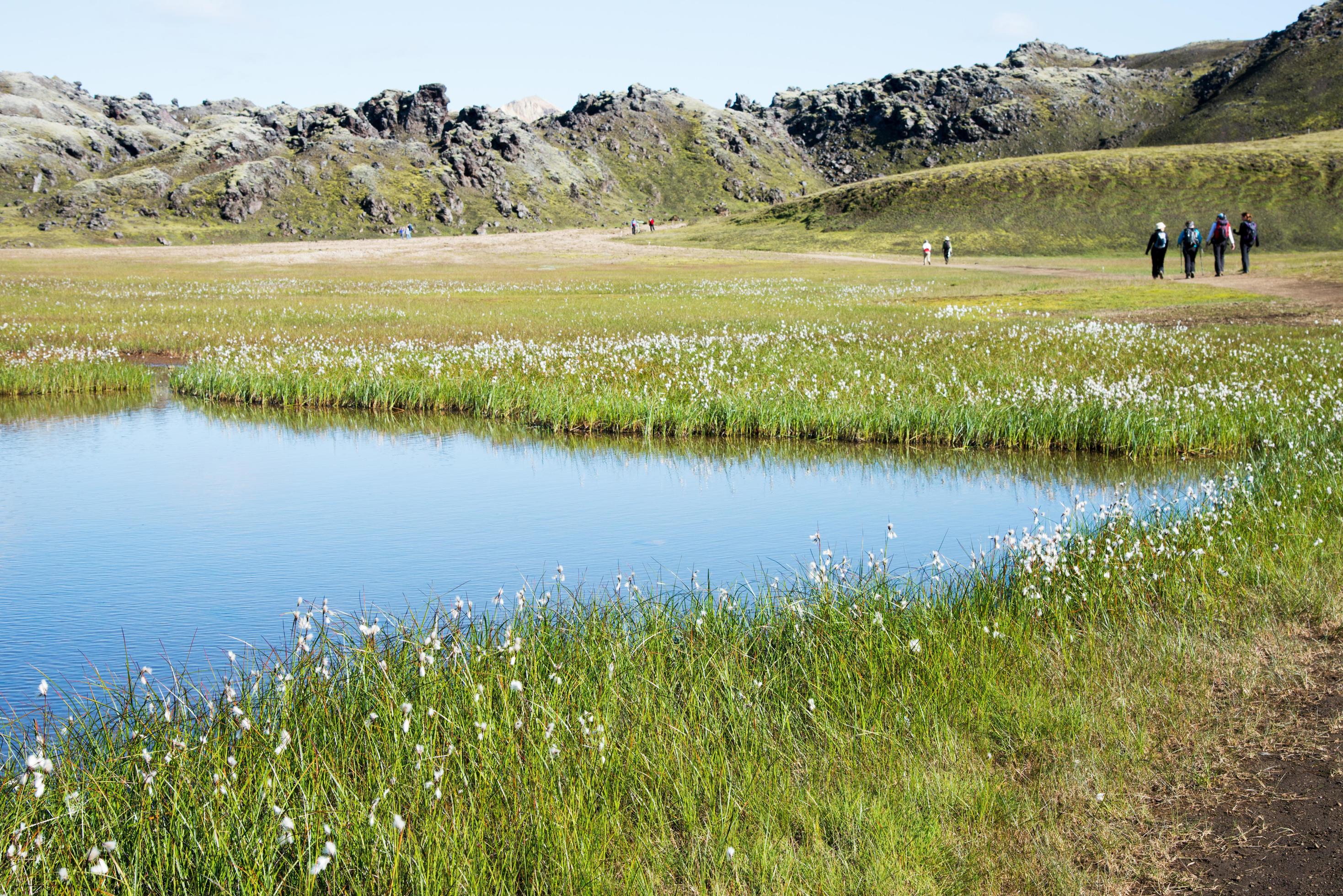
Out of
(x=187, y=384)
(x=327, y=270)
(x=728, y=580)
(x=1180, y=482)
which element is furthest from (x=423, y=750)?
(x=327, y=270)

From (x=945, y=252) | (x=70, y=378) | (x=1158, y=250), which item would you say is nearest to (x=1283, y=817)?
(x=70, y=378)

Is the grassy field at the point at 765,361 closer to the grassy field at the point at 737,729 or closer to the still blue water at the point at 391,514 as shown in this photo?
the still blue water at the point at 391,514

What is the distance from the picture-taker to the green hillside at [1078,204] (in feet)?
321

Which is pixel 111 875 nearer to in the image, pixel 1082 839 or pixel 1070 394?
pixel 1082 839

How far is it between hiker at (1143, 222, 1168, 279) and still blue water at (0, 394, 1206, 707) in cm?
3674

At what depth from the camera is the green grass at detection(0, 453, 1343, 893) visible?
4.47 metres

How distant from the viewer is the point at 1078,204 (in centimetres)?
11038

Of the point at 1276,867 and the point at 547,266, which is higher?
the point at 547,266

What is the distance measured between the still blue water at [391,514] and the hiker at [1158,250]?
3674 cm

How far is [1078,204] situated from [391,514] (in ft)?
363

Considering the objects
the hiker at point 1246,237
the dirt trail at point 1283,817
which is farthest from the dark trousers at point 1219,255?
the dirt trail at point 1283,817

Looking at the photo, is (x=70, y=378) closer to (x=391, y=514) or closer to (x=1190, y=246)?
(x=391, y=514)

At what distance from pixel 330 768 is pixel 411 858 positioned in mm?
930

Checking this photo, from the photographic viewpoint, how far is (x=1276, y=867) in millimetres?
4750
